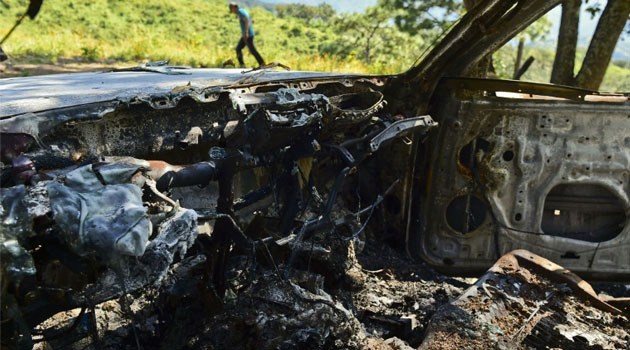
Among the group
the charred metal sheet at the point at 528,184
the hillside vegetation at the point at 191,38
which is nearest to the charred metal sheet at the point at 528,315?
the charred metal sheet at the point at 528,184

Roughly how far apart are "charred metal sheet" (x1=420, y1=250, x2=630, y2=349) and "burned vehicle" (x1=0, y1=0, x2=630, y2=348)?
117 mm

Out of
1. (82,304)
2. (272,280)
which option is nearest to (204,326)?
(272,280)

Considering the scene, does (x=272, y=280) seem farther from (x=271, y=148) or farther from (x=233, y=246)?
(x=271, y=148)

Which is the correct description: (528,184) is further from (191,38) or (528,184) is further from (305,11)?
(305,11)

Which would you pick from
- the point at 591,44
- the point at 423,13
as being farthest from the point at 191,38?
the point at 591,44

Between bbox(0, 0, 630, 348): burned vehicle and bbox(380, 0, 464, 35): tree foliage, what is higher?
bbox(380, 0, 464, 35): tree foliage

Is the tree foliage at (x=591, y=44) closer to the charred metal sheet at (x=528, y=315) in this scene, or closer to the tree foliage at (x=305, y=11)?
the charred metal sheet at (x=528, y=315)

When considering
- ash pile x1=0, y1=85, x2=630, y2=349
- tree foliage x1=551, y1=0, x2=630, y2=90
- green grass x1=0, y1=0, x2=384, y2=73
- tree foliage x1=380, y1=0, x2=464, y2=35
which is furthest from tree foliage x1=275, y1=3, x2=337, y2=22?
ash pile x1=0, y1=85, x2=630, y2=349

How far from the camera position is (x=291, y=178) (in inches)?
112

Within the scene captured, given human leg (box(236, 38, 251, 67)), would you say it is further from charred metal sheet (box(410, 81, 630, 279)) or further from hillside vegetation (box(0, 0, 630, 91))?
charred metal sheet (box(410, 81, 630, 279))

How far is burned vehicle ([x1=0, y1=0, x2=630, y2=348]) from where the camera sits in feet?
5.40

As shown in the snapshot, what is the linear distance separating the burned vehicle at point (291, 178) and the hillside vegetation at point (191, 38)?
8.34 meters

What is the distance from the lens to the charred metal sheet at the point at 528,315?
2426 mm

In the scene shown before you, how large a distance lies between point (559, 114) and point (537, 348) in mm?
1696
